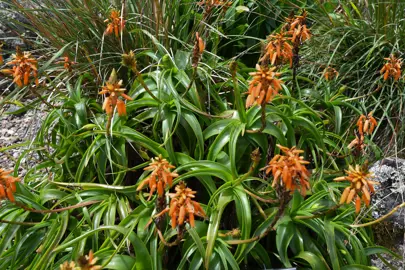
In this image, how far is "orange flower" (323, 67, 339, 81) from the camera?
281cm

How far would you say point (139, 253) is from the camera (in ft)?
6.32

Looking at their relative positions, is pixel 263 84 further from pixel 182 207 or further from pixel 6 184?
pixel 6 184

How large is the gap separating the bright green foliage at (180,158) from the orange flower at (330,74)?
0.14 ft

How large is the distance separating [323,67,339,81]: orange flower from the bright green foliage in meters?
0.04

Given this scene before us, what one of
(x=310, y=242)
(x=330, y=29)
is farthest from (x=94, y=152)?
(x=330, y=29)

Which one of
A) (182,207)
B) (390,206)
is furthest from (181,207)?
(390,206)

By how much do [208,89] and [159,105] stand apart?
267 millimetres

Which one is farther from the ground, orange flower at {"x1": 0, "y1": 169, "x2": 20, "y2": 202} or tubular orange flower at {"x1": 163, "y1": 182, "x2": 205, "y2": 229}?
orange flower at {"x1": 0, "y1": 169, "x2": 20, "y2": 202}

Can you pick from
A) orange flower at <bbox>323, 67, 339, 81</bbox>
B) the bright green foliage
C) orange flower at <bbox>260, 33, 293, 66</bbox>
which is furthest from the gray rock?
orange flower at <bbox>260, 33, 293, 66</bbox>

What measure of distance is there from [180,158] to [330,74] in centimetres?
104

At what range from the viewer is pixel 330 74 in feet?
9.46

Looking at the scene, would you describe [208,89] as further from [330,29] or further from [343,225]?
[330,29]

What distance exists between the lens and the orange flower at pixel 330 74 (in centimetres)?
281

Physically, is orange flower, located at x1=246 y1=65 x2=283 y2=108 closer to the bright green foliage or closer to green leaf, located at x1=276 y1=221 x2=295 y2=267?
the bright green foliage
